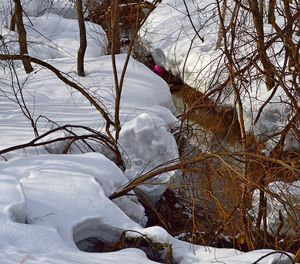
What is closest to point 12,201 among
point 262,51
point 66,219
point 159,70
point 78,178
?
point 66,219

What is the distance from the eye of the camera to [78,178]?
443 cm

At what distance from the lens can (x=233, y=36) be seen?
4930mm

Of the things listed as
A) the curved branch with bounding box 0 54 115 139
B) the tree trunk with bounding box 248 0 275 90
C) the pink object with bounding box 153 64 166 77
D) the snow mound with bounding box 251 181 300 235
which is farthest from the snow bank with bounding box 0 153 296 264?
the pink object with bounding box 153 64 166 77

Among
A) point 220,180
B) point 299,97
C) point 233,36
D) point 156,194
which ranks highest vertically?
point 233,36

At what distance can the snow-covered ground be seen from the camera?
3559 millimetres

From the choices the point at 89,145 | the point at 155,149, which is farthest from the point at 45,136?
the point at 155,149

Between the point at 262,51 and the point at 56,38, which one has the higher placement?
the point at 262,51

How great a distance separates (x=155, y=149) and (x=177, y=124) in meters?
0.70

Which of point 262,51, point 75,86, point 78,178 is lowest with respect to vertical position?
point 78,178

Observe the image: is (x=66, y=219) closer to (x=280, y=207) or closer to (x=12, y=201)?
(x=12, y=201)

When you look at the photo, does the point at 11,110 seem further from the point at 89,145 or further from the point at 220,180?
the point at 220,180

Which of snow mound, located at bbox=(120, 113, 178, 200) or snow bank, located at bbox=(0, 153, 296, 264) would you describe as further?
snow mound, located at bbox=(120, 113, 178, 200)

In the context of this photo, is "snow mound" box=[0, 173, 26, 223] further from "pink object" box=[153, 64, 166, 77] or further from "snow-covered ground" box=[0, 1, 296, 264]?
"pink object" box=[153, 64, 166, 77]

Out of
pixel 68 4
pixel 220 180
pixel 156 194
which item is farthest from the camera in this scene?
pixel 68 4
